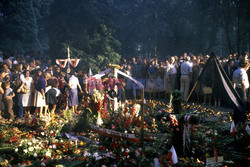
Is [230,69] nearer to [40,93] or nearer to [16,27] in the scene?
[40,93]

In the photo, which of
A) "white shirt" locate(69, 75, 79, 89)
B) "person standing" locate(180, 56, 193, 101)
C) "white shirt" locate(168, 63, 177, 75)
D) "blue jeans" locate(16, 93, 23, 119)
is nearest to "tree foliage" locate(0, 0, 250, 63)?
"white shirt" locate(168, 63, 177, 75)

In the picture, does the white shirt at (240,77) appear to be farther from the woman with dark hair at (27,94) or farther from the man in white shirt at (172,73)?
the woman with dark hair at (27,94)

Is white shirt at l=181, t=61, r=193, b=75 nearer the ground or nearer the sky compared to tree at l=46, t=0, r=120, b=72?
nearer the ground

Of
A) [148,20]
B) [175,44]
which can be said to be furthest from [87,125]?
[148,20]

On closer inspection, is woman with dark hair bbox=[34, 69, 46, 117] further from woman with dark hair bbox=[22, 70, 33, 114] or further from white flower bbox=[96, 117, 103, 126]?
white flower bbox=[96, 117, 103, 126]

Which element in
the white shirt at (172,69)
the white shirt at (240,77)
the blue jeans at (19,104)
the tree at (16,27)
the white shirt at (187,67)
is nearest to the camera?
the white shirt at (240,77)

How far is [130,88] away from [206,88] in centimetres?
608

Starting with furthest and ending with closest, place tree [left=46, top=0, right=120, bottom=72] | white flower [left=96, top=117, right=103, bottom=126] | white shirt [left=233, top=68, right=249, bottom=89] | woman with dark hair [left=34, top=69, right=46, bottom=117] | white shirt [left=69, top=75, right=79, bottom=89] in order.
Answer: tree [left=46, top=0, right=120, bottom=72], white shirt [left=69, top=75, right=79, bottom=89], woman with dark hair [left=34, top=69, right=46, bottom=117], white shirt [left=233, top=68, right=249, bottom=89], white flower [left=96, top=117, right=103, bottom=126]

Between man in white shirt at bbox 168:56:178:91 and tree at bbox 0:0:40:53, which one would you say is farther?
tree at bbox 0:0:40:53

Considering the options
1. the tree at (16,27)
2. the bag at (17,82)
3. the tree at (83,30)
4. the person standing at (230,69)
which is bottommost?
the bag at (17,82)

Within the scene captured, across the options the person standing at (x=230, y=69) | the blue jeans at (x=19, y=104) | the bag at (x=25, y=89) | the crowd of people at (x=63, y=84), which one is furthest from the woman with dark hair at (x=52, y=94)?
the person standing at (x=230, y=69)

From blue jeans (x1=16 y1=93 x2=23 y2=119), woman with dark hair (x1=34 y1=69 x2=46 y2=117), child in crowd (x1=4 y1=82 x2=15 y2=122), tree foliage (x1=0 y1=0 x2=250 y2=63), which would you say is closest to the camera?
child in crowd (x1=4 y1=82 x2=15 y2=122)

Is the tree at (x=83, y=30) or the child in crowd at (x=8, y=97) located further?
the tree at (x=83, y=30)

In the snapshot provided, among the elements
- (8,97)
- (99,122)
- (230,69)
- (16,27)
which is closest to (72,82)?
(8,97)
